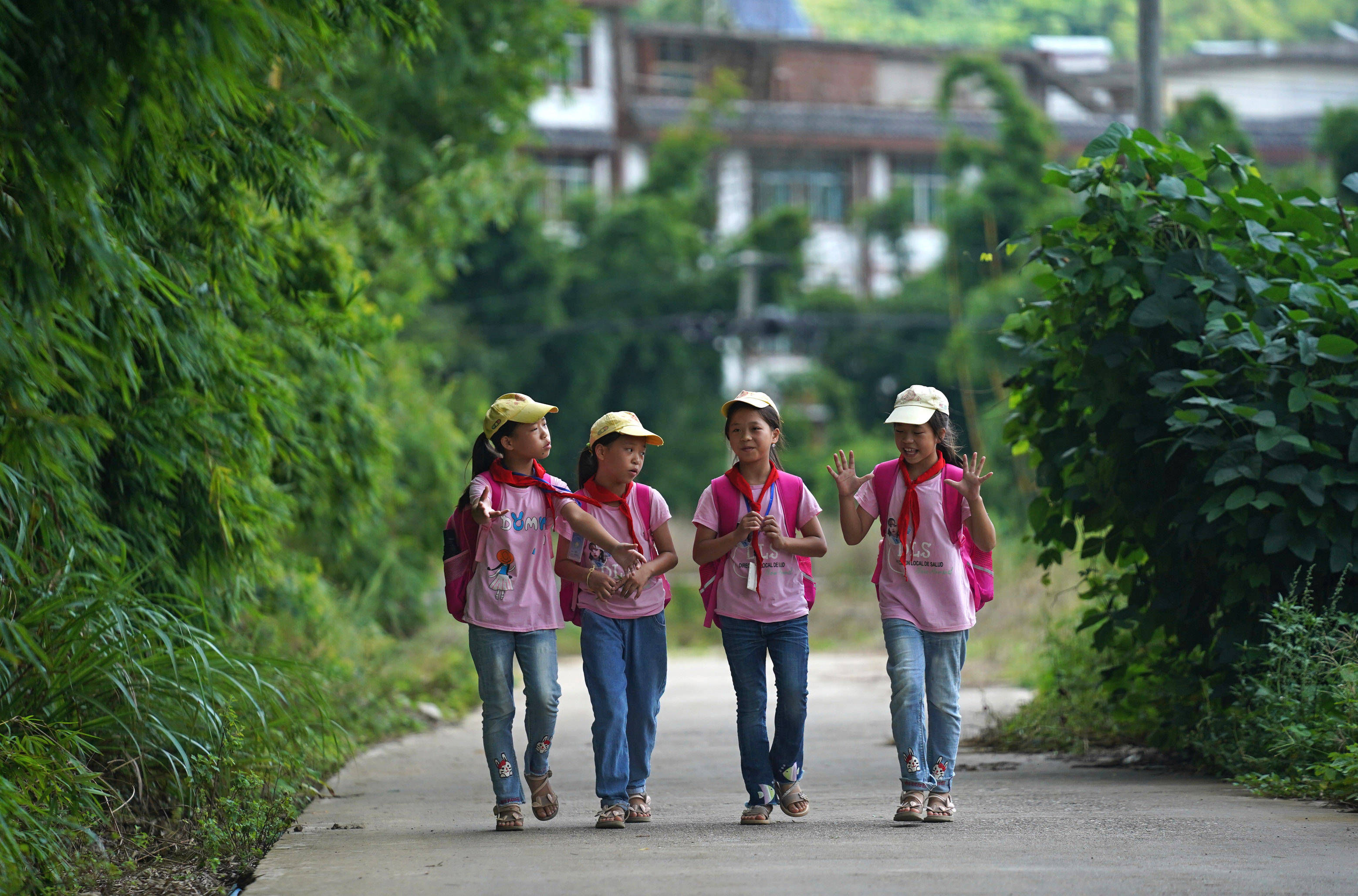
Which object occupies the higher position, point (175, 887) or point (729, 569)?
point (729, 569)

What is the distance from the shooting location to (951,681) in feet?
20.1

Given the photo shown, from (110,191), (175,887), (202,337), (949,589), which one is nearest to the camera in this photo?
(175,887)

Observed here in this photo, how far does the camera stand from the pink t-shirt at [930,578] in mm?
6109

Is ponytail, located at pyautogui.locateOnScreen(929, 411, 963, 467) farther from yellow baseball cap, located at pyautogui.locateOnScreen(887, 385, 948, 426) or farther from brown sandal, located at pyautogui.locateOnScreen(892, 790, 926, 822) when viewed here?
brown sandal, located at pyautogui.locateOnScreen(892, 790, 926, 822)

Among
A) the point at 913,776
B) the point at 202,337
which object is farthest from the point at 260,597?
the point at 913,776

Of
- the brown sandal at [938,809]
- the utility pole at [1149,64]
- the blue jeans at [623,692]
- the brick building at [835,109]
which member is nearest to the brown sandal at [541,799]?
the blue jeans at [623,692]

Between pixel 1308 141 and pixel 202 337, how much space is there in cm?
3884

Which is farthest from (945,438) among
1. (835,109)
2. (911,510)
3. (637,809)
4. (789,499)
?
(835,109)

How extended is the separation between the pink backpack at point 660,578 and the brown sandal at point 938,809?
1.29 m

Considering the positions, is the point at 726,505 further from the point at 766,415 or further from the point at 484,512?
the point at 484,512

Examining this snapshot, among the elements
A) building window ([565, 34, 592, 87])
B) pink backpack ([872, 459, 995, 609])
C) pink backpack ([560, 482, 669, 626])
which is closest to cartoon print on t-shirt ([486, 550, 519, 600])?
pink backpack ([560, 482, 669, 626])

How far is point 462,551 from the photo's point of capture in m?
6.42

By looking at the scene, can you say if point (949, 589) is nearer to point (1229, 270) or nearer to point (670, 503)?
point (1229, 270)

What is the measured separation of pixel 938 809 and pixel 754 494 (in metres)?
1.40
